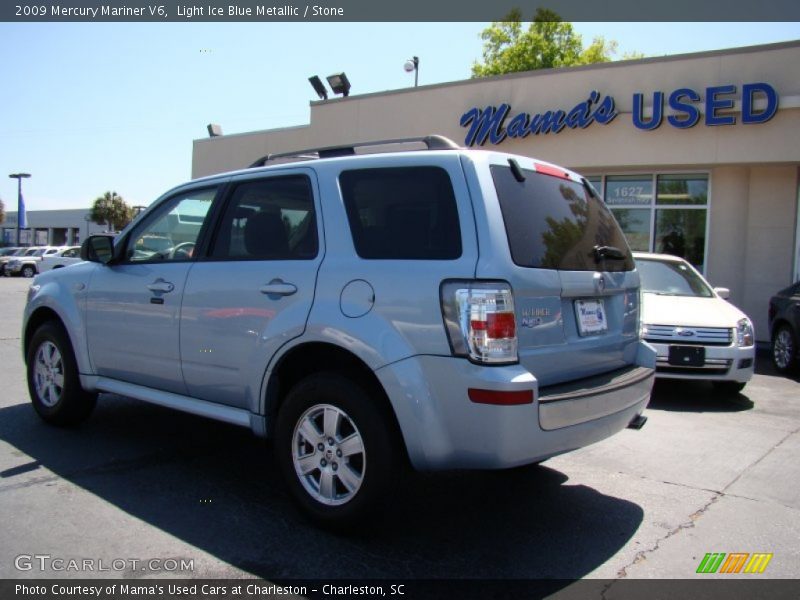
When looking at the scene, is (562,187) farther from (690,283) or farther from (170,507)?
(690,283)

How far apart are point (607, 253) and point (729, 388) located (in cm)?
491

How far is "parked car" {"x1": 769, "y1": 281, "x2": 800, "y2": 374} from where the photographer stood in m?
8.98

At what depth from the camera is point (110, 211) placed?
57.5 m

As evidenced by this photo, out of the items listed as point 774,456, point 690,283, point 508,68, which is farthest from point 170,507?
point 508,68

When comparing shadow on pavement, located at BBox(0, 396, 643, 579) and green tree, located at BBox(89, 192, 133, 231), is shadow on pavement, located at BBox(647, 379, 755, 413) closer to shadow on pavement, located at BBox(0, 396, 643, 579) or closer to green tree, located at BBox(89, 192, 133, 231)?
shadow on pavement, located at BBox(0, 396, 643, 579)

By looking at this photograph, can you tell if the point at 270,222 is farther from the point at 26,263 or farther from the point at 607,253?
the point at 26,263

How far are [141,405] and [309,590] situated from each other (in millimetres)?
3849

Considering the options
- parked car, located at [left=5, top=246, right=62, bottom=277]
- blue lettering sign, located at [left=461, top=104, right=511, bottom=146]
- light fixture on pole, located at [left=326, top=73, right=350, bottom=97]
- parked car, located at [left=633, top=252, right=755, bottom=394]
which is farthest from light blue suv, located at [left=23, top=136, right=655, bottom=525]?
parked car, located at [left=5, top=246, right=62, bottom=277]

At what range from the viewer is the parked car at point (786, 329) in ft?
29.5

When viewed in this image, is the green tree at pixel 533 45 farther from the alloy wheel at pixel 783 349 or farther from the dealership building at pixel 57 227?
the dealership building at pixel 57 227

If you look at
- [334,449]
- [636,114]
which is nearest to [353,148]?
[334,449]

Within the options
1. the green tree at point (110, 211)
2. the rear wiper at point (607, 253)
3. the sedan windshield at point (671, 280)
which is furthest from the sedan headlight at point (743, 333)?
the green tree at point (110, 211)

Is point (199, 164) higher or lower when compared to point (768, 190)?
higher

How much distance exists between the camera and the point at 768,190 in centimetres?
1302
